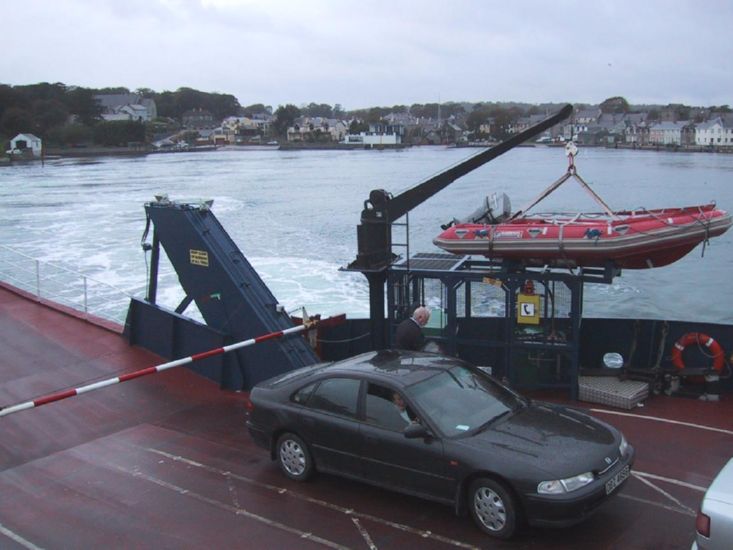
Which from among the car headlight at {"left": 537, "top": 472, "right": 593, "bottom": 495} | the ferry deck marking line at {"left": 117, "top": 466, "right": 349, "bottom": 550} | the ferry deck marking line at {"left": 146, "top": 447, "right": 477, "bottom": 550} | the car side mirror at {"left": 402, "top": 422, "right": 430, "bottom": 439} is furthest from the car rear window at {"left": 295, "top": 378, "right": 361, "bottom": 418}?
the car headlight at {"left": 537, "top": 472, "right": 593, "bottom": 495}

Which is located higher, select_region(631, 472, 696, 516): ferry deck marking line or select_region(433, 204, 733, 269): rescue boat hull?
select_region(433, 204, 733, 269): rescue boat hull

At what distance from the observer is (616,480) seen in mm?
5742

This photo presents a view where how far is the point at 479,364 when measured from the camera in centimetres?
1019

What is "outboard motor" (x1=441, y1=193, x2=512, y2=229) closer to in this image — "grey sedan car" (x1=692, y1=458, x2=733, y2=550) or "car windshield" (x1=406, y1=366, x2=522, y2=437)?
"car windshield" (x1=406, y1=366, x2=522, y2=437)

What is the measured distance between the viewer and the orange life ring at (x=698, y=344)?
9086mm

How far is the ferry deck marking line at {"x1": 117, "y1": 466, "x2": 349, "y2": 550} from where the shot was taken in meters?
5.95

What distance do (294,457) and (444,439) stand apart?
178cm

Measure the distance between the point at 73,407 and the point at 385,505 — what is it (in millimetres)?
4989

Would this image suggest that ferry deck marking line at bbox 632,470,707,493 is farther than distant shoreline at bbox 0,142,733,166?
No

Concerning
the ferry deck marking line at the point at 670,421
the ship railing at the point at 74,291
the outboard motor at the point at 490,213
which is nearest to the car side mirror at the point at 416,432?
the ferry deck marking line at the point at 670,421

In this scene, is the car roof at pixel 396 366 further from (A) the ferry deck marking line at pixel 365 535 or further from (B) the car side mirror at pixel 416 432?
(A) the ferry deck marking line at pixel 365 535

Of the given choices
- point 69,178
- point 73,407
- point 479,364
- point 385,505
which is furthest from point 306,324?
point 69,178

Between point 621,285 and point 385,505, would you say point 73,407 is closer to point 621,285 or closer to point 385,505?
point 385,505

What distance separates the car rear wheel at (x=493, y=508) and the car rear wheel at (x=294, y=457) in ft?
5.92
